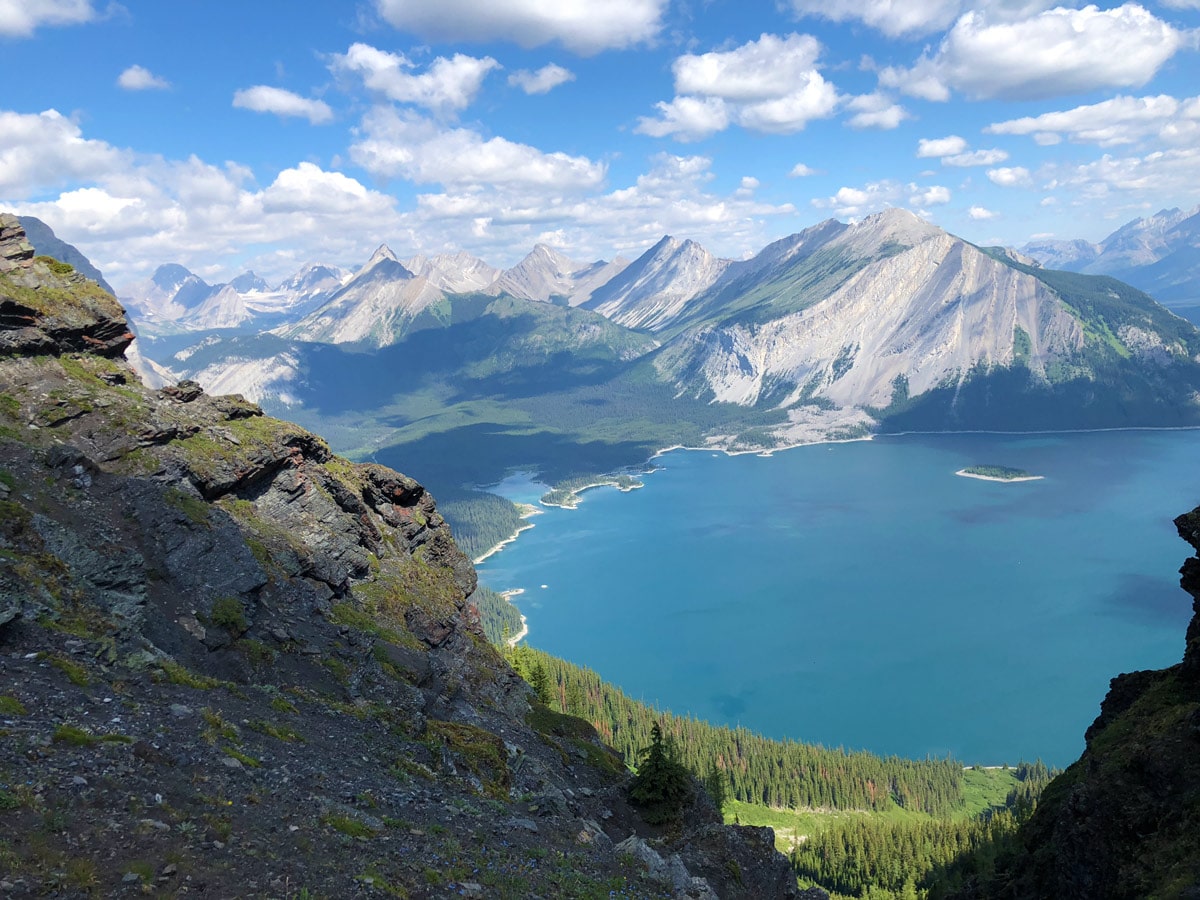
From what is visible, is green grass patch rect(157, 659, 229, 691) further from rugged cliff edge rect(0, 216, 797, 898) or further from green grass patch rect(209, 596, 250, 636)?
green grass patch rect(209, 596, 250, 636)

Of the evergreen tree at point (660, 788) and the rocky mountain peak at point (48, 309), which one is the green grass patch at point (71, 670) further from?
the evergreen tree at point (660, 788)

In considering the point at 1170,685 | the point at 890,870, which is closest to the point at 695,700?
the point at 890,870

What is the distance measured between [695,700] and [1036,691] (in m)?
77.1

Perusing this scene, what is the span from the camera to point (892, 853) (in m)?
98.4

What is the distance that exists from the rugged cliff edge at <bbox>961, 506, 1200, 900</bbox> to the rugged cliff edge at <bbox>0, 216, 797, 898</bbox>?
13641 millimetres

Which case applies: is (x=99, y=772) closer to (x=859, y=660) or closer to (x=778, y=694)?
(x=778, y=694)

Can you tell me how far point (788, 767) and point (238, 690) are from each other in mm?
116180

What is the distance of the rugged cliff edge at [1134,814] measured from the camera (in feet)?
93.0

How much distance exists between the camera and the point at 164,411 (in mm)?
50375

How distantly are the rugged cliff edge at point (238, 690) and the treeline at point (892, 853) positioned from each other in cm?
6015

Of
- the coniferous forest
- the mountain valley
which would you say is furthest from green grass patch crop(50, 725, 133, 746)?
the coniferous forest

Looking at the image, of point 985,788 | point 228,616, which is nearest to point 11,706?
point 228,616

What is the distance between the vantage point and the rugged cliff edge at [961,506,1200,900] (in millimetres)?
28359

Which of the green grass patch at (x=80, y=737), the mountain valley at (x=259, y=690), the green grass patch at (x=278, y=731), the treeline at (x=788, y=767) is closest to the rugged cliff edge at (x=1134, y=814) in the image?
the mountain valley at (x=259, y=690)
